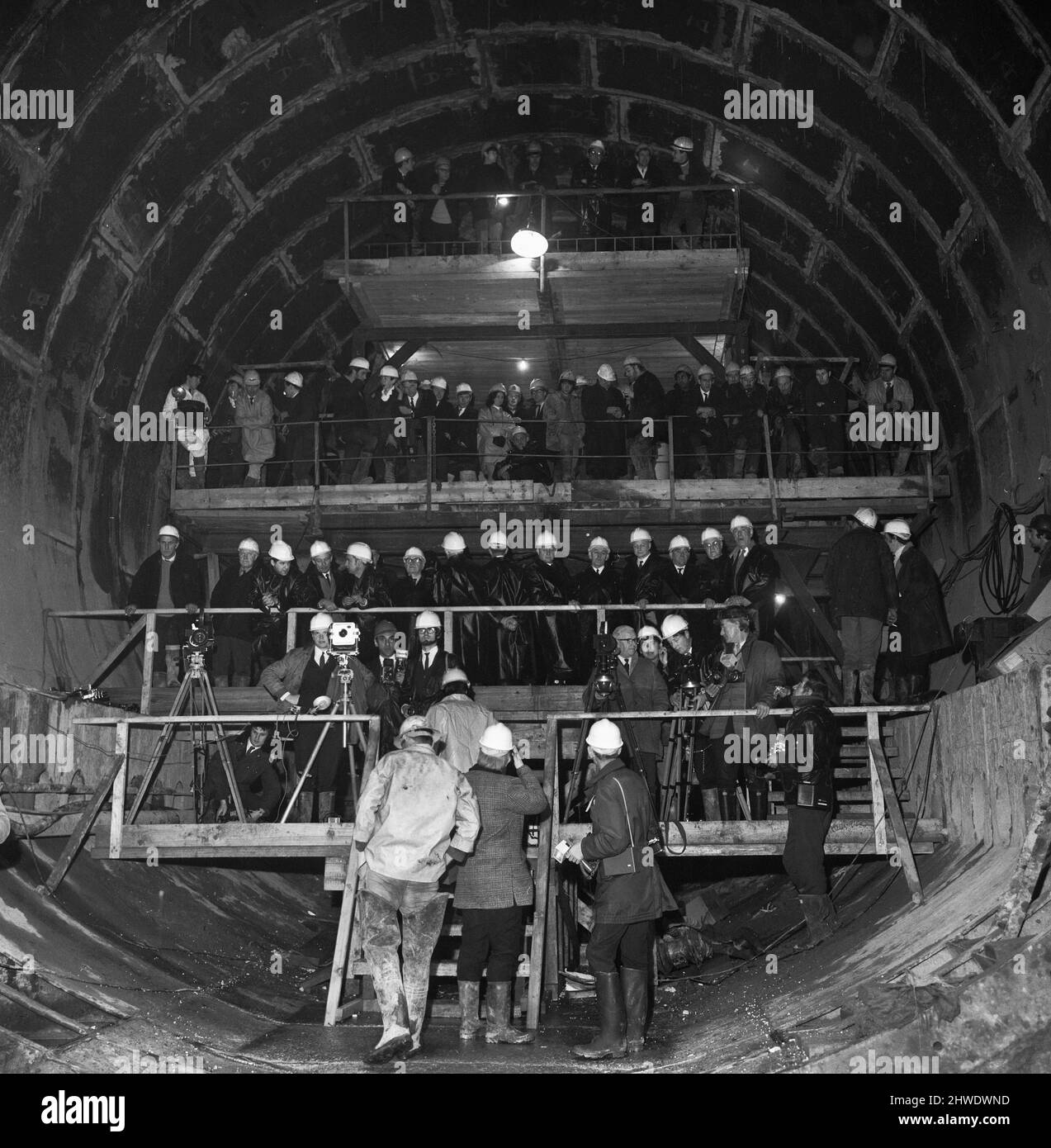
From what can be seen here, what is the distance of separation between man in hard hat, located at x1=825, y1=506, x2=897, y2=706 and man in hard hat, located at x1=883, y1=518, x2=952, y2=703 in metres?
0.11

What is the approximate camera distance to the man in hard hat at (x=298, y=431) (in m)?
15.9

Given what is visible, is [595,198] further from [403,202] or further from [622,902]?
[622,902]

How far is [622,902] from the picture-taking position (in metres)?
7.48

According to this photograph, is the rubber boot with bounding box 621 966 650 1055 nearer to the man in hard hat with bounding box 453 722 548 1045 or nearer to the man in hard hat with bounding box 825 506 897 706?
the man in hard hat with bounding box 453 722 548 1045

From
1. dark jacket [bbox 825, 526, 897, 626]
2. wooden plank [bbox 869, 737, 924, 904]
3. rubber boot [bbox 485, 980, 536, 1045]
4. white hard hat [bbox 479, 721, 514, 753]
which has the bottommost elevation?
rubber boot [bbox 485, 980, 536, 1045]

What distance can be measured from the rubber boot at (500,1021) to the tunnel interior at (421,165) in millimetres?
5922

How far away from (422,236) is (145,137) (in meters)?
4.07

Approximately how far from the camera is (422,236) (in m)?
16.1

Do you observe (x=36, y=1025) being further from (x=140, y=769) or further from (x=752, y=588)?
(x=752, y=588)

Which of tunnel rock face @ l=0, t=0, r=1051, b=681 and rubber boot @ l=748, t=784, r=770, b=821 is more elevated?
tunnel rock face @ l=0, t=0, r=1051, b=681

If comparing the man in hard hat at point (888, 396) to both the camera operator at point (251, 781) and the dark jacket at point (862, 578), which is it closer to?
the dark jacket at point (862, 578)

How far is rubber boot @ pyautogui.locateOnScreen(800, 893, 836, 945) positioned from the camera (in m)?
9.41

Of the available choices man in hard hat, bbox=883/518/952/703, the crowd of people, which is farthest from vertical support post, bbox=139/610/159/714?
man in hard hat, bbox=883/518/952/703
